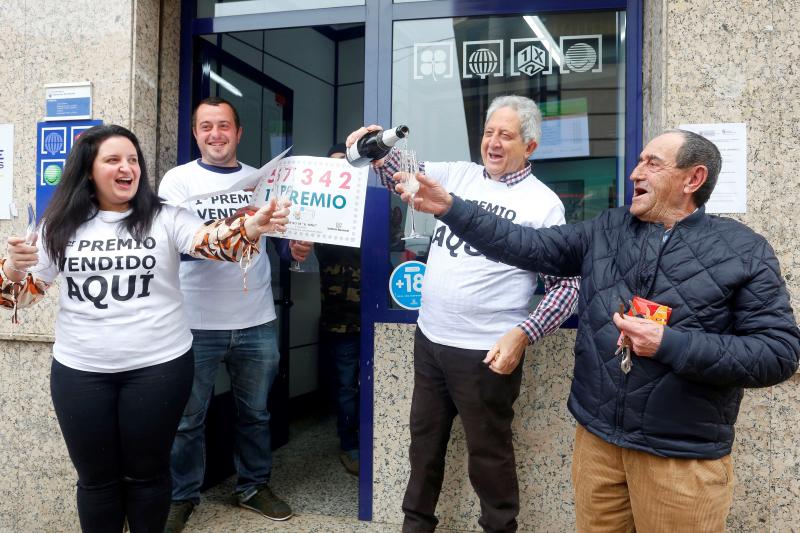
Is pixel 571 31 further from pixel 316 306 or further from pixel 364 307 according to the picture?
pixel 316 306

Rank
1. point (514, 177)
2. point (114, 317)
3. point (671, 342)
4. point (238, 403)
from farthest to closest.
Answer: point (238, 403) < point (514, 177) < point (114, 317) < point (671, 342)

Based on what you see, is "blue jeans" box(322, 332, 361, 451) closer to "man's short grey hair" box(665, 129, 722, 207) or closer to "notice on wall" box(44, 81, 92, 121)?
"notice on wall" box(44, 81, 92, 121)

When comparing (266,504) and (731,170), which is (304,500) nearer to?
(266,504)

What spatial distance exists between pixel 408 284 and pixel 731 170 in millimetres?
1589

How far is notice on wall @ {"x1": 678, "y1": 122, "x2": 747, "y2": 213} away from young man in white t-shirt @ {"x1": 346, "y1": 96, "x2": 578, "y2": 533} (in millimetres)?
762

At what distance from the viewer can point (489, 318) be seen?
2434 millimetres

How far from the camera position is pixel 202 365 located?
116 inches

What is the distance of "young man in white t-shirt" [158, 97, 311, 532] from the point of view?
292 centimetres

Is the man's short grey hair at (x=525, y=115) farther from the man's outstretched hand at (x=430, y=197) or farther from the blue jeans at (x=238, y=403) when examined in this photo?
the blue jeans at (x=238, y=403)

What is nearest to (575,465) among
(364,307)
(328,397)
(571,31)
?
(364,307)

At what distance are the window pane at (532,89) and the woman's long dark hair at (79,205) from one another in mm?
1271

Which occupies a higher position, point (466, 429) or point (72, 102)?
point (72, 102)

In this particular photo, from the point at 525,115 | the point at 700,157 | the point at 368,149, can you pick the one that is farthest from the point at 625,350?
the point at 368,149

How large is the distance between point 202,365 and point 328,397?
2832 mm
